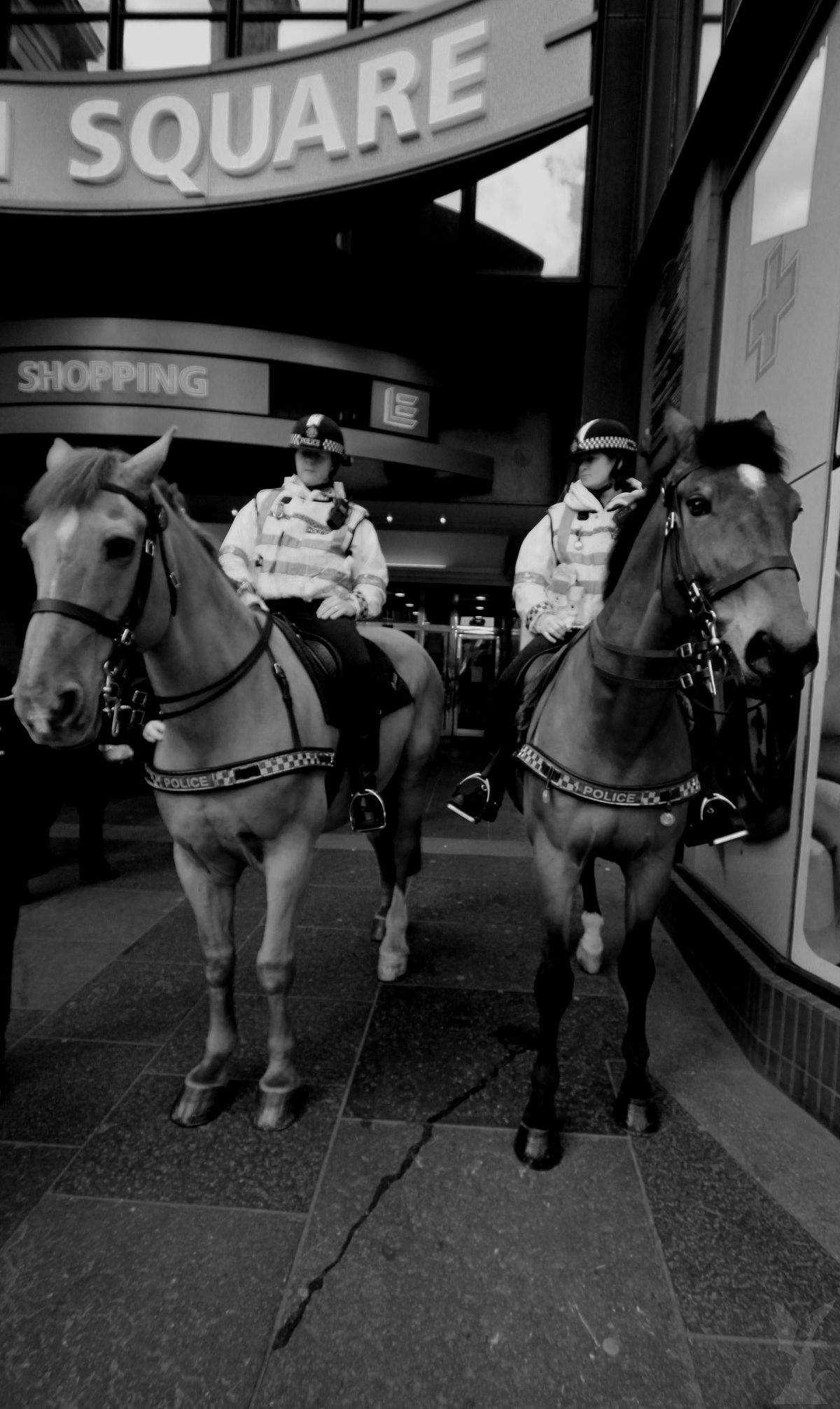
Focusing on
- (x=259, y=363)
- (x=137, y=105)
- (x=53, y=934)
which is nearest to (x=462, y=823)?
(x=53, y=934)

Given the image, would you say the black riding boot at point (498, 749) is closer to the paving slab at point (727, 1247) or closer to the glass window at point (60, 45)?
the paving slab at point (727, 1247)

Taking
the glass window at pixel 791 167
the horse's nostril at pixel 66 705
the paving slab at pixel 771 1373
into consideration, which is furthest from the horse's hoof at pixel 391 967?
the glass window at pixel 791 167

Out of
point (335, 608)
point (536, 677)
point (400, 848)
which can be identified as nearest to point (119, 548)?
point (335, 608)

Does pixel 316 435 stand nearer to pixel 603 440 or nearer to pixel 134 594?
→ pixel 603 440

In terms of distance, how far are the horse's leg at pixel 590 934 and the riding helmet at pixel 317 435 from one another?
8.76 ft

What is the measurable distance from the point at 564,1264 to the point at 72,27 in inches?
548

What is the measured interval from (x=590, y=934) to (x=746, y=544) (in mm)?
2936

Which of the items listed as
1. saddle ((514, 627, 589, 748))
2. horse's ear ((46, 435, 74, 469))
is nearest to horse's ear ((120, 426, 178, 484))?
horse's ear ((46, 435, 74, 469))

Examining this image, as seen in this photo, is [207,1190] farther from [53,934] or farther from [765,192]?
[765,192]

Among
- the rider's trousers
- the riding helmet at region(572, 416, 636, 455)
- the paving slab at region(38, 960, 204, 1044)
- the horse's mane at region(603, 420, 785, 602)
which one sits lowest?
the paving slab at region(38, 960, 204, 1044)

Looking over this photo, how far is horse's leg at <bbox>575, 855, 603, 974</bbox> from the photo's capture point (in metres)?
4.10

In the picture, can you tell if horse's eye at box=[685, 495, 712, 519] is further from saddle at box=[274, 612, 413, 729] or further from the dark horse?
saddle at box=[274, 612, 413, 729]

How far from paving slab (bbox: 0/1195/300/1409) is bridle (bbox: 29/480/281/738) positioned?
157 cm

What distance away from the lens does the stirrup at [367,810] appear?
334cm
